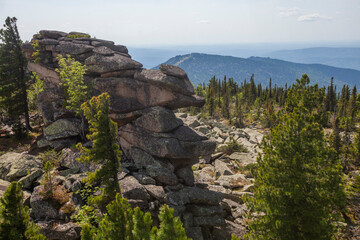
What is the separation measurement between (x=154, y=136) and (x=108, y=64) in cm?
1044

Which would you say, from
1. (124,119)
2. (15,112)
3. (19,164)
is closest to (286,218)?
(124,119)

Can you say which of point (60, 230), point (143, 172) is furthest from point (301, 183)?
point (60, 230)

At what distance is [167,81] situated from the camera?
22891mm

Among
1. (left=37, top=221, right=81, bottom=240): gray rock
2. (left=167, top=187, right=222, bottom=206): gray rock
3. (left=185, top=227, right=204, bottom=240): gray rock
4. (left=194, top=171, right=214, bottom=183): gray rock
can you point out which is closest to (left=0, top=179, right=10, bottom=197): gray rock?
(left=37, top=221, right=81, bottom=240): gray rock

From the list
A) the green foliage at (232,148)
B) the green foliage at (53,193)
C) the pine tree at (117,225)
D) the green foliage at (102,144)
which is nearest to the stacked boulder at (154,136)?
the green foliage at (102,144)

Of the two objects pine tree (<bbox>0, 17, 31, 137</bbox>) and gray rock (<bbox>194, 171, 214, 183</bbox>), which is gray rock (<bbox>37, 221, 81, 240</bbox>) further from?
pine tree (<bbox>0, 17, 31, 137</bbox>)

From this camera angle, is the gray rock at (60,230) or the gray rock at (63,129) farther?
the gray rock at (63,129)

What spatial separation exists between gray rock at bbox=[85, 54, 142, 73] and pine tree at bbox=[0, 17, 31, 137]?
15052 mm

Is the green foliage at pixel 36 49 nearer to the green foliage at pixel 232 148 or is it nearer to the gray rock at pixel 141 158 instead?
the gray rock at pixel 141 158

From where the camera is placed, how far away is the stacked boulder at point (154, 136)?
19.1 meters

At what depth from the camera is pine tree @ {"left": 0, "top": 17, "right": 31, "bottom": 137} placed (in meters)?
31.5

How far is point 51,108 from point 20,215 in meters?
24.4

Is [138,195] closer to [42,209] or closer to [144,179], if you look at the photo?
[144,179]

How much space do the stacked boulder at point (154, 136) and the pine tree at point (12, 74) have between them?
8.74 meters
